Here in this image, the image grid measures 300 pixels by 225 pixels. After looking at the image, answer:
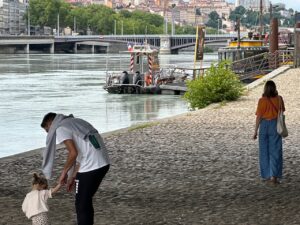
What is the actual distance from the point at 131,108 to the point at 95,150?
26.0 metres

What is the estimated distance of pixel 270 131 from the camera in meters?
9.35

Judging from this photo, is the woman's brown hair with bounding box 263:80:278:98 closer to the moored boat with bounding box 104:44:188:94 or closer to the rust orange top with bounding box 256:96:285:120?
the rust orange top with bounding box 256:96:285:120

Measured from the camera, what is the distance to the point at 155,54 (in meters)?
44.8

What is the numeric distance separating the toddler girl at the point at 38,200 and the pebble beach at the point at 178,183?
123cm

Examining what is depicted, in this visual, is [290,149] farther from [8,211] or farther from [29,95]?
[29,95]

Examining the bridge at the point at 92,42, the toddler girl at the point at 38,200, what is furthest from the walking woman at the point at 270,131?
the bridge at the point at 92,42

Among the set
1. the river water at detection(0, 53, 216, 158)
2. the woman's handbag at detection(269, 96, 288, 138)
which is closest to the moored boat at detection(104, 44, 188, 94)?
the river water at detection(0, 53, 216, 158)

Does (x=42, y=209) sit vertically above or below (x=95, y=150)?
below

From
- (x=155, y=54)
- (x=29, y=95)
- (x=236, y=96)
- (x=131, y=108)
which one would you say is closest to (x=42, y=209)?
(x=236, y=96)

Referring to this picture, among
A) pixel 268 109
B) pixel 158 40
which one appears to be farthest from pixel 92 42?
pixel 268 109

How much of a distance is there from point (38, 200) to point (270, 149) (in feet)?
12.1

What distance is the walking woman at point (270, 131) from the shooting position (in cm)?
931

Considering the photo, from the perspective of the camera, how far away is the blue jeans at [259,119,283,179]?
367 inches

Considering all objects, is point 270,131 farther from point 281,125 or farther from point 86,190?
point 86,190
